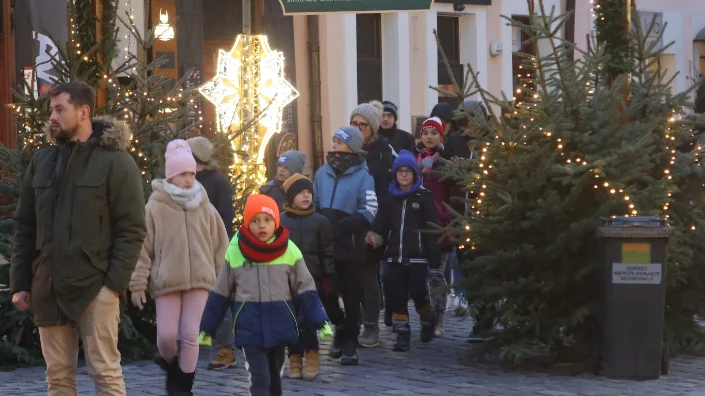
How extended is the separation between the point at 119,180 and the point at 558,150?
4404 millimetres

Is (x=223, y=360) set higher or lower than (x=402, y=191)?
lower

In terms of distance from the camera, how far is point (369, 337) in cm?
1307

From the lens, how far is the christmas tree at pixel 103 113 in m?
11.9

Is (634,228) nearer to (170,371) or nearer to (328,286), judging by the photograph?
(328,286)

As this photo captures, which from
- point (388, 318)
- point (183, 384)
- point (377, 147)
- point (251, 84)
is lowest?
point (388, 318)

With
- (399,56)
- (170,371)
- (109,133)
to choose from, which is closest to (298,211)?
(170,371)

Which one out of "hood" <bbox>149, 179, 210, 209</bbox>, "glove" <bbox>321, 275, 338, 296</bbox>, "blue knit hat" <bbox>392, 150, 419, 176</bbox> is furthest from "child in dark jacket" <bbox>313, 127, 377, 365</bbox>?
"hood" <bbox>149, 179, 210, 209</bbox>

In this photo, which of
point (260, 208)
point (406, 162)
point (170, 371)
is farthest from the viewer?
point (406, 162)

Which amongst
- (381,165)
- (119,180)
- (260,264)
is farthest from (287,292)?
(381,165)

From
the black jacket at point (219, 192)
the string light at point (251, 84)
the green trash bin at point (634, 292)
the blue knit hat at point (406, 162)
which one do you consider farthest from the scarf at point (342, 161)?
the string light at point (251, 84)

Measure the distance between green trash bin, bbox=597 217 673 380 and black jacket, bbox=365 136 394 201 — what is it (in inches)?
117

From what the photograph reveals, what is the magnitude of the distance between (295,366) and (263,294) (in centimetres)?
211

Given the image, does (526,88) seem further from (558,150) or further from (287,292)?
(287,292)

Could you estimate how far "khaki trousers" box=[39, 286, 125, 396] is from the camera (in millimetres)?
7859
